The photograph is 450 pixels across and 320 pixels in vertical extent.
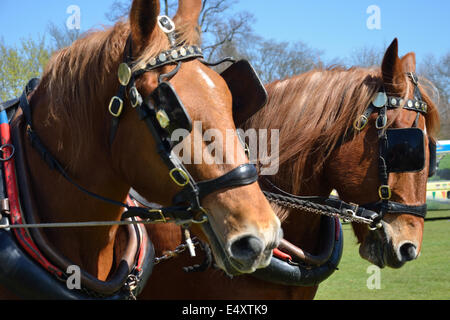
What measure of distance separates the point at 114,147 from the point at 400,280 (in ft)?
20.8

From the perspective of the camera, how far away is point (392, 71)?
3.26 m

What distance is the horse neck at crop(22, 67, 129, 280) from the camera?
2.25m

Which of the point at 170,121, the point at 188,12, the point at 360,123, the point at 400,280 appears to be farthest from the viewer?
the point at 400,280

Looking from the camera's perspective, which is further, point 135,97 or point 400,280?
point 400,280

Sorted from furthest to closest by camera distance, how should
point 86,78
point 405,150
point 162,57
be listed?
point 405,150
point 86,78
point 162,57

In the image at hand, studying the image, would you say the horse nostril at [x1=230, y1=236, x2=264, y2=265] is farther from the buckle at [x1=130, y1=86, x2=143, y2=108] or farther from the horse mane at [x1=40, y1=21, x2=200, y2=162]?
the horse mane at [x1=40, y1=21, x2=200, y2=162]

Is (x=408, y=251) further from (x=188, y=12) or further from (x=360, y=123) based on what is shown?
(x=188, y=12)

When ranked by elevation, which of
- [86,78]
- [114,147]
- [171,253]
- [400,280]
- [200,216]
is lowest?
[400,280]

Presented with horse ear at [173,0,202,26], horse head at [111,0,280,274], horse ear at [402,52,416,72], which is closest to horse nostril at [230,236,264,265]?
horse head at [111,0,280,274]

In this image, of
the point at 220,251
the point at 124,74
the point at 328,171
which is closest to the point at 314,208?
the point at 328,171

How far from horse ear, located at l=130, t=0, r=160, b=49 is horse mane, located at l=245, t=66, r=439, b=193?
1.43 meters

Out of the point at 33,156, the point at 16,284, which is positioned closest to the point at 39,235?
the point at 16,284

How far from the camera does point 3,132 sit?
240 centimetres

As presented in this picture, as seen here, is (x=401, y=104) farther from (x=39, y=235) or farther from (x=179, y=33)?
(x=39, y=235)
